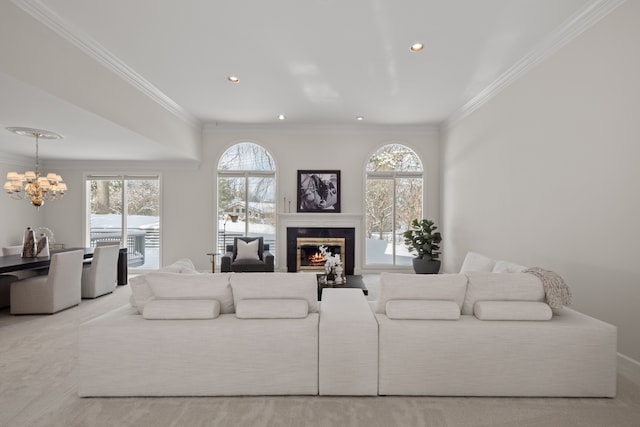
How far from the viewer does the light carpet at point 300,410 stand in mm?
2010

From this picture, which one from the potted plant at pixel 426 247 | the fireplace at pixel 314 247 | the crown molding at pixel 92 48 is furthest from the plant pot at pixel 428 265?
the crown molding at pixel 92 48

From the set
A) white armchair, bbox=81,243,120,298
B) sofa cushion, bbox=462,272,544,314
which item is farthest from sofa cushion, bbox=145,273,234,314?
white armchair, bbox=81,243,120,298

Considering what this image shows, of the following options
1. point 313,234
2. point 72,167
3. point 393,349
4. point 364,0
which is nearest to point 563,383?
point 393,349

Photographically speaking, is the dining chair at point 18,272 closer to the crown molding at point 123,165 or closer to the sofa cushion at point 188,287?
the crown molding at point 123,165

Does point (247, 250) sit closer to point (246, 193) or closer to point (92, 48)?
point (246, 193)

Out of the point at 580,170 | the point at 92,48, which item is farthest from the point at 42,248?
the point at 580,170

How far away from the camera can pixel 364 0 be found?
9.53 feet

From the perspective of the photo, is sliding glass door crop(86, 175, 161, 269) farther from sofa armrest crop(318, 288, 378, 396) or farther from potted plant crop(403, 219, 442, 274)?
sofa armrest crop(318, 288, 378, 396)

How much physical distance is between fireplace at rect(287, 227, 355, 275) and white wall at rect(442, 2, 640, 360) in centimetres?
283

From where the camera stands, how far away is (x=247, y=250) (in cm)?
613

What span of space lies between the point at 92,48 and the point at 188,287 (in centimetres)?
308

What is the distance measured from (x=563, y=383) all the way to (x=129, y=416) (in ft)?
9.77

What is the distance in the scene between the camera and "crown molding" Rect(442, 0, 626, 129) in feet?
9.55

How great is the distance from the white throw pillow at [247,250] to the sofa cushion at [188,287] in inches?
142
